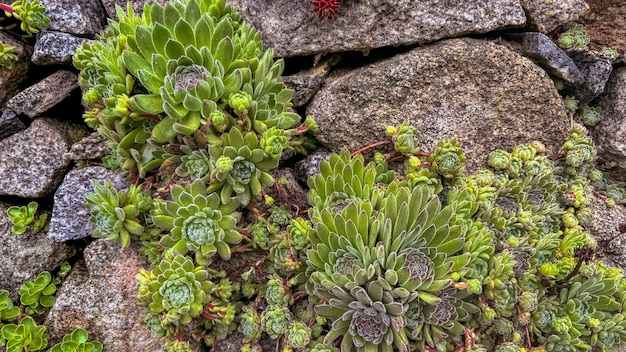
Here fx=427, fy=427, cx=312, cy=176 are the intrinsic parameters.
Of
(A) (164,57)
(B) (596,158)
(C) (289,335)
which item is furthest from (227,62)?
(B) (596,158)

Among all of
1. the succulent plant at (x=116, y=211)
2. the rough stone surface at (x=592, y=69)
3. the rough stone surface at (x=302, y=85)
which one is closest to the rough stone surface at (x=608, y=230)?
the rough stone surface at (x=592, y=69)

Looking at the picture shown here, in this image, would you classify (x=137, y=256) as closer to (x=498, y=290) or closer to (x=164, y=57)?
(x=164, y=57)

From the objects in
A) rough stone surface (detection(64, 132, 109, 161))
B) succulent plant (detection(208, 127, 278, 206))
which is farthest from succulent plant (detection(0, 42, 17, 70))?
succulent plant (detection(208, 127, 278, 206))

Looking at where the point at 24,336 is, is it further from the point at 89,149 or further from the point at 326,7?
the point at 326,7

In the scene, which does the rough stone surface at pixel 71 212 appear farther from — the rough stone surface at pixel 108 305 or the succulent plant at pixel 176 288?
the succulent plant at pixel 176 288

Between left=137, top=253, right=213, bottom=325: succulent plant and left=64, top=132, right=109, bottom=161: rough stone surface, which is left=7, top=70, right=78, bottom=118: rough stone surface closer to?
left=64, top=132, right=109, bottom=161: rough stone surface
